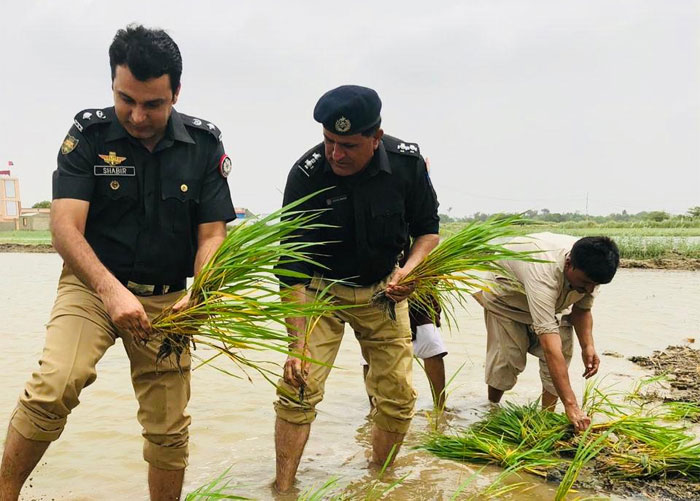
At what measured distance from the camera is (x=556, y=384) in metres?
3.52

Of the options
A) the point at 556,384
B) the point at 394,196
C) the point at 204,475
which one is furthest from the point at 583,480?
the point at 204,475

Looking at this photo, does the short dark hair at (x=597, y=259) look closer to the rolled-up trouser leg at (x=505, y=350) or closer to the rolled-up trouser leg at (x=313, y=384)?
the rolled-up trouser leg at (x=505, y=350)

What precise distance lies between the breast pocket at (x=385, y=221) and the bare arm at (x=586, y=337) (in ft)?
5.19

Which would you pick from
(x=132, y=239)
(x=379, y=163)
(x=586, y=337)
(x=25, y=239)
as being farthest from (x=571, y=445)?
(x=25, y=239)

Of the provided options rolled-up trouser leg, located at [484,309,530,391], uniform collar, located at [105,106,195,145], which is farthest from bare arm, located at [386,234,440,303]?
rolled-up trouser leg, located at [484,309,530,391]

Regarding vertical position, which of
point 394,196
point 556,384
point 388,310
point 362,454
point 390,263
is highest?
point 394,196

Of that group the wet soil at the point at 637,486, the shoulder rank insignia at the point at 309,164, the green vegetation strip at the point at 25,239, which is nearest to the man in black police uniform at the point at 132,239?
the shoulder rank insignia at the point at 309,164

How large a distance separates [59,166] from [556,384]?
2611 mm

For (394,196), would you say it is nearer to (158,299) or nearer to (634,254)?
(158,299)

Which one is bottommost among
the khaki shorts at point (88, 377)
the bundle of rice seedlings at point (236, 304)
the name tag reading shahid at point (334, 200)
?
the khaki shorts at point (88, 377)

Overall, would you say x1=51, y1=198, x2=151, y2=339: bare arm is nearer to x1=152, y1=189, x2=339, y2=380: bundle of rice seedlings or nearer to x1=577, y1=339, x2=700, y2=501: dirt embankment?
x1=152, y1=189, x2=339, y2=380: bundle of rice seedlings

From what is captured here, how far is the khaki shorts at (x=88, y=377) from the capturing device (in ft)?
7.22

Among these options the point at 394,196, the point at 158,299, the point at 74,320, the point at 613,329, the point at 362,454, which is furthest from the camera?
the point at 613,329

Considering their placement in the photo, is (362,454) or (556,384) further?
(362,454)
